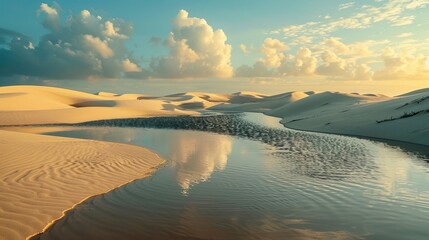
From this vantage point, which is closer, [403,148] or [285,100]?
[403,148]

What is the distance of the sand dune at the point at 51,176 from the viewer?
7.86 meters

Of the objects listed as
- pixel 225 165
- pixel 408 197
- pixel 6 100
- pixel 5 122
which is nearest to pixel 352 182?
pixel 408 197

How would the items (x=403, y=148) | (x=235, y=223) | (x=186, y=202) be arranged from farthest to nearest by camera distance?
(x=403, y=148), (x=186, y=202), (x=235, y=223)

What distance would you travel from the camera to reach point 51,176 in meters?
11.6

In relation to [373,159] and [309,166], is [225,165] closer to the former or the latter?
[309,166]

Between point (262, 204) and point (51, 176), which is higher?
point (51, 176)

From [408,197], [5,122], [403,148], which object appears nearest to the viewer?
[408,197]

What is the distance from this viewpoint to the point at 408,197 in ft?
34.2

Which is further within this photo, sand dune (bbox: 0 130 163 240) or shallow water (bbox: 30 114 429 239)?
sand dune (bbox: 0 130 163 240)

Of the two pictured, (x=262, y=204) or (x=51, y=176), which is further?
(x=51, y=176)

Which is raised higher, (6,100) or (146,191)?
(6,100)

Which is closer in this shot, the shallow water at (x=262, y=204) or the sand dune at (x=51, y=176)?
the shallow water at (x=262, y=204)

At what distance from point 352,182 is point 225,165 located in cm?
557

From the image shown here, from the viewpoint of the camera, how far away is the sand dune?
25.8 feet
